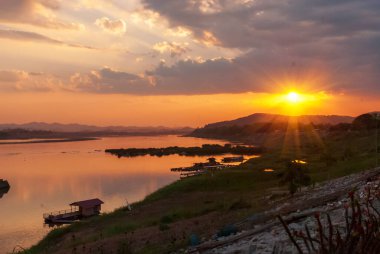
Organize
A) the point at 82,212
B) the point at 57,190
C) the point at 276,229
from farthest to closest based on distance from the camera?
the point at 57,190
the point at 82,212
the point at 276,229

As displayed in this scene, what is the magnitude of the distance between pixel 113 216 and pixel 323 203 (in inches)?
1026

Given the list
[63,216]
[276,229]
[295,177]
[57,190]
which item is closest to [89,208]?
[63,216]

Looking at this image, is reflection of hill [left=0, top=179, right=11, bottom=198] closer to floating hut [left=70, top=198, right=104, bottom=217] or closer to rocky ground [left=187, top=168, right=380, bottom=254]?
floating hut [left=70, top=198, right=104, bottom=217]

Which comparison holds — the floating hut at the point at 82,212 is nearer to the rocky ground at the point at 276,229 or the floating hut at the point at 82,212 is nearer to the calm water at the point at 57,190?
the calm water at the point at 57,190

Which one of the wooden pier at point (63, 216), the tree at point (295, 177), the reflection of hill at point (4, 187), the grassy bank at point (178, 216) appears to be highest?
the tree at point (295, 177)

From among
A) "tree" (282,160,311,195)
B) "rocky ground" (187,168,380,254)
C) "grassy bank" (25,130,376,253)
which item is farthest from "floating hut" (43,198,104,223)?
"rocky ground" (187,168,380,254)

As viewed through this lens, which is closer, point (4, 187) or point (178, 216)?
point (178, 216)

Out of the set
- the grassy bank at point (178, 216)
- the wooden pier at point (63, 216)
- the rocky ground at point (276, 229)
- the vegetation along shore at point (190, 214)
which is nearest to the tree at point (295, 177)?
the vegetation along shore at point (190, 214)

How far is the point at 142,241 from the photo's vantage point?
67.3 feet

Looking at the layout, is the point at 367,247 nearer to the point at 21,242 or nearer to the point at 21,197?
the point at 21,242

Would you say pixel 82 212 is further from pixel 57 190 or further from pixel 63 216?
pixel 57 190

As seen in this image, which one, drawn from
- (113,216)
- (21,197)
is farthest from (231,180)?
(21,197)

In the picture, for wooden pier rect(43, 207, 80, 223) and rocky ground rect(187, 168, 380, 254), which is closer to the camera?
rocky ground rect(187, 168, 380, 254)

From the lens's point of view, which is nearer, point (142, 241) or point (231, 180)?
point (142, 241)
